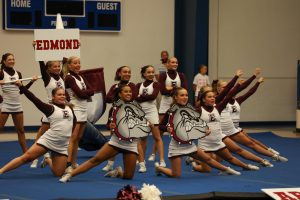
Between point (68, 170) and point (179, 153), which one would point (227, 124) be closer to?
point (179, 153)

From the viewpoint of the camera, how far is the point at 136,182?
8477mm

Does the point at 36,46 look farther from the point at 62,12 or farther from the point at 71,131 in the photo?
the point at 62,12

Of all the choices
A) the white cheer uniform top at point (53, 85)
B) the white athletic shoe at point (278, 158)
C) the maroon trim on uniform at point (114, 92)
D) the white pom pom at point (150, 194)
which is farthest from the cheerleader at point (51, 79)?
the white pom pom at point (150, 194)

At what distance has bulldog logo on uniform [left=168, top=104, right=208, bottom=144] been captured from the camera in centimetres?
882

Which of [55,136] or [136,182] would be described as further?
[55,136]

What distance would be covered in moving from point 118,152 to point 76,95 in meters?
1.18

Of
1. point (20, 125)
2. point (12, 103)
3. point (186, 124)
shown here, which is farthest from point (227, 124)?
point (12, 103)

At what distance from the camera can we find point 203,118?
30.3ft

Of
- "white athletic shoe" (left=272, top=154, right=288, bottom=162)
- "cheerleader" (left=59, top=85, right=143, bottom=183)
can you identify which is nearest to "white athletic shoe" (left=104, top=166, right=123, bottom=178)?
"cheerleader" (left=59, top=85, right=143, bottom=183)

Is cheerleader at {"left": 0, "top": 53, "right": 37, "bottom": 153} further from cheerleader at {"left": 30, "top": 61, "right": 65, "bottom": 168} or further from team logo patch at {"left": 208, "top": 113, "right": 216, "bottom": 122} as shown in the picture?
team logo patch at {"left": 208, "top": 113, "right": 216, "bottom": 122}

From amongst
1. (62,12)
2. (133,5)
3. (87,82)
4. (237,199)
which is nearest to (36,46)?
(87,82)

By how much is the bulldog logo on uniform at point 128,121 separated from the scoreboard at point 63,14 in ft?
22.2

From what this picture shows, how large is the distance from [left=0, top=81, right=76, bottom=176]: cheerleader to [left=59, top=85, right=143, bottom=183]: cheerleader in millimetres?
337

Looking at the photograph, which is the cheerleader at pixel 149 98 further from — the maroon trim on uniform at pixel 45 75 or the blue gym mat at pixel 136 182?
the maroon trim on uniform at pixel 45 75
